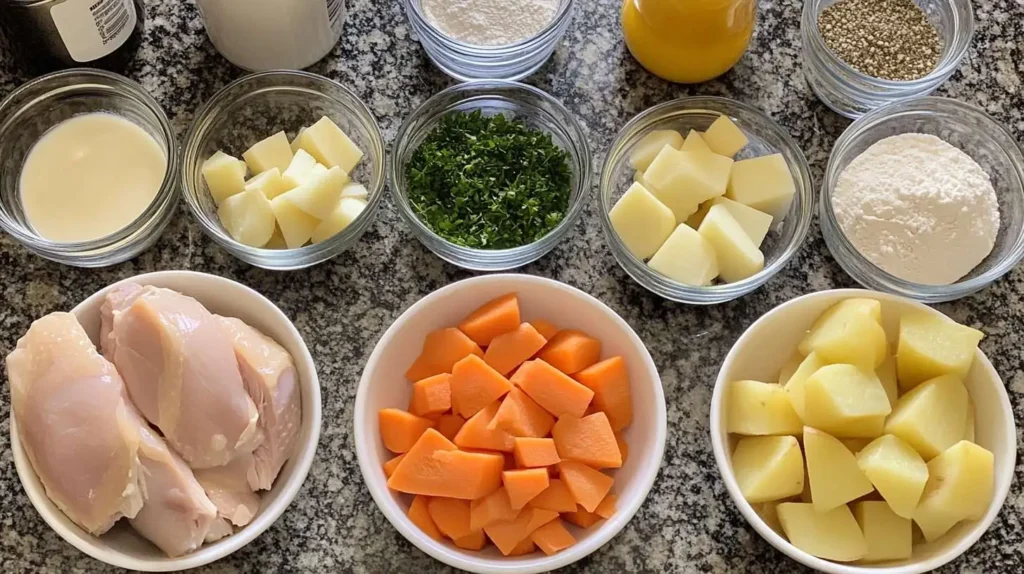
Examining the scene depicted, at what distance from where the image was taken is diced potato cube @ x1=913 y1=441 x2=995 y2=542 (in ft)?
4.15

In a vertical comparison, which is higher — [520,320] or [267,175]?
[267,175]

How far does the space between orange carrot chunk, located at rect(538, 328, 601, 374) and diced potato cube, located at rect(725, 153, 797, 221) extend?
0.33 m

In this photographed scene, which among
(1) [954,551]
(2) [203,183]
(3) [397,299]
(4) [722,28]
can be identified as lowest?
(1) [954,551]

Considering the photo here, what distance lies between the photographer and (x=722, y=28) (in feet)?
4.67

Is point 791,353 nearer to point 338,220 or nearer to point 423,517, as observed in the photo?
point 423,517

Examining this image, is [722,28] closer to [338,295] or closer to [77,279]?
[338,295]

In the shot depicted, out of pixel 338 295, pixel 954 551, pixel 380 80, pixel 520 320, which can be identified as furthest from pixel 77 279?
pixel 954 551

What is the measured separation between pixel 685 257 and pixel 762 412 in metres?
0.25

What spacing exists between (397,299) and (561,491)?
1.34ft

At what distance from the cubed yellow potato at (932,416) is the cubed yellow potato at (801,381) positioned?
0.40 feet

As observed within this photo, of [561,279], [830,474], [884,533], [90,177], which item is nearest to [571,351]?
[561,279]

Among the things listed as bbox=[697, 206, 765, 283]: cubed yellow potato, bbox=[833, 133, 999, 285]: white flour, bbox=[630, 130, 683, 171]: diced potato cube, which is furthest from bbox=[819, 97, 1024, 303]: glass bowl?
bbox=[630, 130, 683, 171]: diced potato cube

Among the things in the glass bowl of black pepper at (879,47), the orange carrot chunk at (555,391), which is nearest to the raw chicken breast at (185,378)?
the orange carrot chunk at (555,391)

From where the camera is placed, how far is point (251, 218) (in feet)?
4.66
